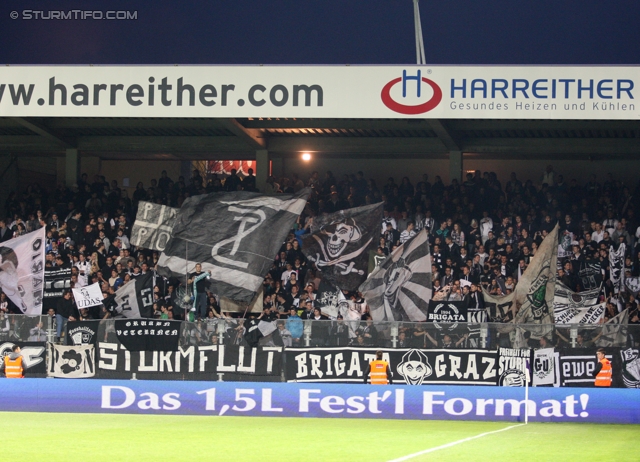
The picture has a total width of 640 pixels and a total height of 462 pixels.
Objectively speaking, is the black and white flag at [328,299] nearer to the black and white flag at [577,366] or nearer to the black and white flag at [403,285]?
the black and white flag at [403,285]

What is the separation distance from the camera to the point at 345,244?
81.7 feet

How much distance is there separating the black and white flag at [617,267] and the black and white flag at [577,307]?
119 cm

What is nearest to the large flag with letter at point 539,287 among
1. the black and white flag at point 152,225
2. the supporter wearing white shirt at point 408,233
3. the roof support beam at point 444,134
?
the supporter wearing white shirt at point 408,233

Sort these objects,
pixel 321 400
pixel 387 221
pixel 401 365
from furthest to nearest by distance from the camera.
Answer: pixel 387 221 → pixel 401 365 → pixel 321 400

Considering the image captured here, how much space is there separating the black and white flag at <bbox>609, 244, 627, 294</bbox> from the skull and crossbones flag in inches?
222

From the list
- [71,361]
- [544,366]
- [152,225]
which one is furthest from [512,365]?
[152,225]

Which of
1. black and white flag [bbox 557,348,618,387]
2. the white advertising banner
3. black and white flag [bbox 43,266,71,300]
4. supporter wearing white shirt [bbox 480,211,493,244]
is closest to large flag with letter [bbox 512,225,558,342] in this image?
black and white flag [bbox 557,348,618,387]

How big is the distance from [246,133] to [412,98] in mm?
7433

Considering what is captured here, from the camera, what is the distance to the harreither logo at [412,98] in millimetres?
22188

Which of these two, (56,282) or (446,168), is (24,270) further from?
(446,168)

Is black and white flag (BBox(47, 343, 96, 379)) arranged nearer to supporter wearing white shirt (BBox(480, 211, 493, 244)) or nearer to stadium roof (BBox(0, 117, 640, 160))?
stadium roof (BBox(0, 117, 640, 160))

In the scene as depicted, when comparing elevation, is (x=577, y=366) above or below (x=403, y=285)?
below
